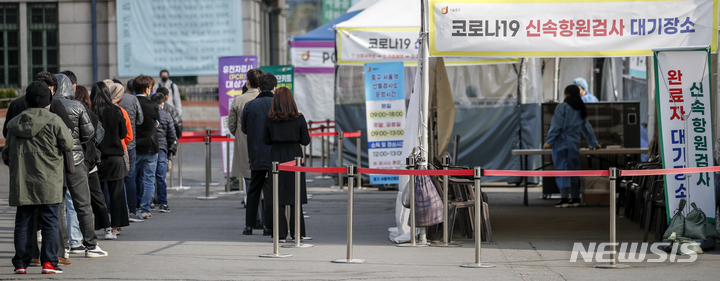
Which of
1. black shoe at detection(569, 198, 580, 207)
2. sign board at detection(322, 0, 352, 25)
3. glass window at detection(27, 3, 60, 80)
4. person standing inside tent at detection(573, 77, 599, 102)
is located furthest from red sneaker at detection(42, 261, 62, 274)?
sign board at detection(322, 0, 352, 25)

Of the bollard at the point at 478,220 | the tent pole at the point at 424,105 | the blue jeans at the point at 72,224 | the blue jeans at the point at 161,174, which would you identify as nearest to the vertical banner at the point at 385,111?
the blue jeans at the point at 161,174

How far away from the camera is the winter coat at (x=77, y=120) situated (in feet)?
23.7

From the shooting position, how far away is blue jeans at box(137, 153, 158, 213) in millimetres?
10578

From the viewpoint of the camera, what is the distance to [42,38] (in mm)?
25453

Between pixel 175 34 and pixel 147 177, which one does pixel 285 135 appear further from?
pixel 175 34

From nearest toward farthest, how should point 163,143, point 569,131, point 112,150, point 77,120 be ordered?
point 77,120
point 112,150
point 163,143
point 569,131

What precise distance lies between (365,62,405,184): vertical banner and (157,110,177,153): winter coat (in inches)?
127

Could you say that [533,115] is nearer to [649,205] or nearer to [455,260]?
[649,205]

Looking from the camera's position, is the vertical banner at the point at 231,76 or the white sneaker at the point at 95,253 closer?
the white sneaker at the point at 95,253

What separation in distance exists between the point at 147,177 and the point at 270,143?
9.15ft

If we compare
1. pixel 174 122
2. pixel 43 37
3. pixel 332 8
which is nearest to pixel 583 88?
pixel 174 122

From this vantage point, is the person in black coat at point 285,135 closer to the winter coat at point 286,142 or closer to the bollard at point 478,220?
the winter coat at point 286,142

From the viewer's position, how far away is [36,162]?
21.9ft

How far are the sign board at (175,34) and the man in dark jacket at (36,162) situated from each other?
18.6 m
